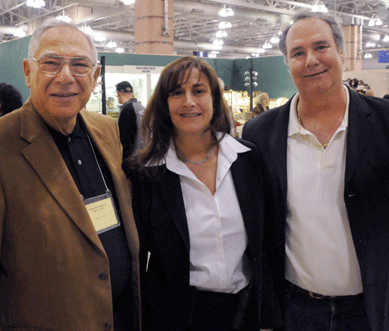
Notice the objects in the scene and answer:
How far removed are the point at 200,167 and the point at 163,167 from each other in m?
0.18

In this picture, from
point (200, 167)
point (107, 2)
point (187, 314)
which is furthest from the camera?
point (107, 2)

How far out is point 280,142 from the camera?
1812 mm

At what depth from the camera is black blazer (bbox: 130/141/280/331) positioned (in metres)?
1.62

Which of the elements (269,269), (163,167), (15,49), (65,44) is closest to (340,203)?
(269,269)

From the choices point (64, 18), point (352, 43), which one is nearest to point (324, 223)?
point (64, 18)

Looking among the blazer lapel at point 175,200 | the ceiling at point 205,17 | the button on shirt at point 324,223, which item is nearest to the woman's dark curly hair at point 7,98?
the blazer lapel at point 175,200

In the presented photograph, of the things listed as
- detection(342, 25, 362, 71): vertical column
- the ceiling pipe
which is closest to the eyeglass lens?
the ceiling pipe

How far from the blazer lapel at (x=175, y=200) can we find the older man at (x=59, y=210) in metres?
0.19

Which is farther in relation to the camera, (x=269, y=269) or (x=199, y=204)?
(x=269, y=269)

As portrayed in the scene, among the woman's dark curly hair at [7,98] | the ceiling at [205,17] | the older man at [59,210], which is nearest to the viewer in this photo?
the older man at [59,210]

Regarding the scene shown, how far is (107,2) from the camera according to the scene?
12609 millimetres

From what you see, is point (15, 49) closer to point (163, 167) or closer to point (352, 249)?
point (163, 167)

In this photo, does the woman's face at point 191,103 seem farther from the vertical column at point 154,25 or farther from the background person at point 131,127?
the vertical column at point 154,25

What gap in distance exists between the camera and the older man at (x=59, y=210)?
135cm
